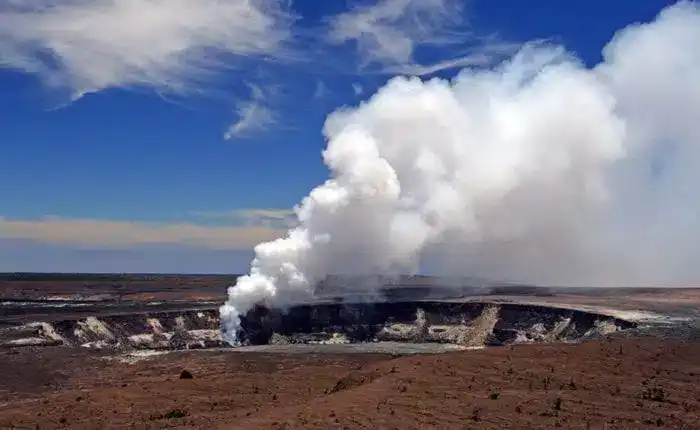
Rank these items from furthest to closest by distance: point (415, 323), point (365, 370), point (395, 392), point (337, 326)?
point (415, 323) < point (337, 326) < point (365, 370) < point (395, 392)

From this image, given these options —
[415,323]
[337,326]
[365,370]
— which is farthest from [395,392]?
[415,323]

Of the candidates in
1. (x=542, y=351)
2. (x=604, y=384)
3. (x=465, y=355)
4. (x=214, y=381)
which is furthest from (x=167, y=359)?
(x=604, y=384)

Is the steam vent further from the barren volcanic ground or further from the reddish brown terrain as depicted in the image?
the reddish brown terrain

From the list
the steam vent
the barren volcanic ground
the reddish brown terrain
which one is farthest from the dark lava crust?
the reddish brown terrain

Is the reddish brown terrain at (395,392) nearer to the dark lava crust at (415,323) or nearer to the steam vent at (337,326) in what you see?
the steam vent at (337,326)

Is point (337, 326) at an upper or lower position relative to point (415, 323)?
lower

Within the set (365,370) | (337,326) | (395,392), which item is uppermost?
(395,392)

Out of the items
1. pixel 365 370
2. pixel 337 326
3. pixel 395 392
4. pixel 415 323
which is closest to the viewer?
pixel 395 392

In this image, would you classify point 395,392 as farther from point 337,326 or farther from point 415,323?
point 415,323
